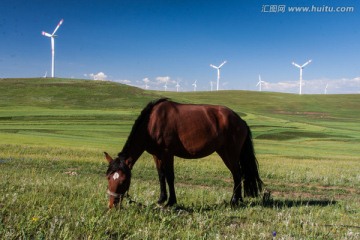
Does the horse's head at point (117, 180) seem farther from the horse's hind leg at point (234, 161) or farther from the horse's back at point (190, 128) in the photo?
the horse's hind leg at point (234, 161)

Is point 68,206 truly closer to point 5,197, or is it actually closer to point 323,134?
point 5,197

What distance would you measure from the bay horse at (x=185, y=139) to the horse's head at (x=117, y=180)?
0.03 m

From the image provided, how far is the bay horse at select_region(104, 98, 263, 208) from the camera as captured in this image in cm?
780

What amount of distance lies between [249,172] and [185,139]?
2328 mm

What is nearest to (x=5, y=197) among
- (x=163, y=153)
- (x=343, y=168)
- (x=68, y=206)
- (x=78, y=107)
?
(x=68, y=206)

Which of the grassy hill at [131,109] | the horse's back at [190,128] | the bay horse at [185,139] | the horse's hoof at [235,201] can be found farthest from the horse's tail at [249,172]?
the grassy hill at [131,109]

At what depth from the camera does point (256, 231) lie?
5.57 m

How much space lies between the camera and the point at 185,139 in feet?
27.3

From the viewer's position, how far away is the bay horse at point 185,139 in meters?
7.80

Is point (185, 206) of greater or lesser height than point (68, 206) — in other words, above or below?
below

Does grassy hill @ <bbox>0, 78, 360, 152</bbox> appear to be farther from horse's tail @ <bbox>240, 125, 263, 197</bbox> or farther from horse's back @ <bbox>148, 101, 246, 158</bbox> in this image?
horse's back @ <bbox>148, 101, 246, 158</bbox>

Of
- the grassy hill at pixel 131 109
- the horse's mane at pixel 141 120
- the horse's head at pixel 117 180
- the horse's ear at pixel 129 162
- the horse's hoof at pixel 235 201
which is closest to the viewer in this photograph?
the horse's head at pixel 117 180

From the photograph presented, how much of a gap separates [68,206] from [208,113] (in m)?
4.24

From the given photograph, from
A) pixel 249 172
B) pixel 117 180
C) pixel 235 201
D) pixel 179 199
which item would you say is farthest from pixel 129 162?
pixel 249 172
